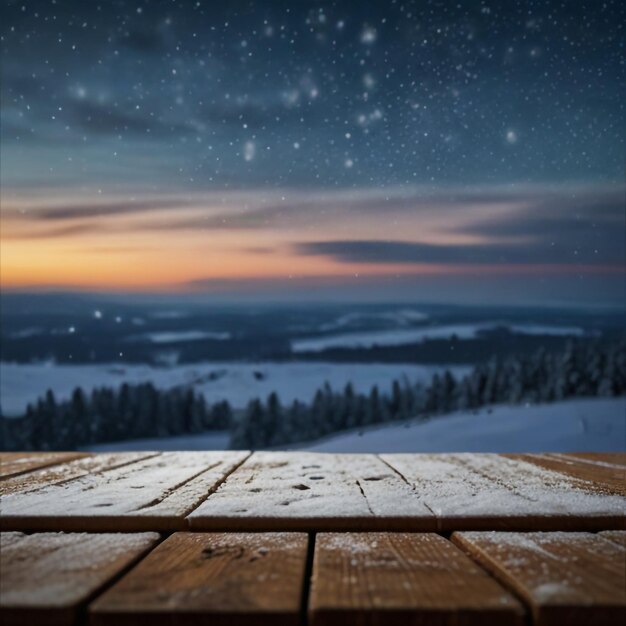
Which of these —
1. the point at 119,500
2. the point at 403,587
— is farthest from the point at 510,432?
the point at 403,587

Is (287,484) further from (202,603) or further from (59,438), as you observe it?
(59,438)

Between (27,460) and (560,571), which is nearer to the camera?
(560,571)

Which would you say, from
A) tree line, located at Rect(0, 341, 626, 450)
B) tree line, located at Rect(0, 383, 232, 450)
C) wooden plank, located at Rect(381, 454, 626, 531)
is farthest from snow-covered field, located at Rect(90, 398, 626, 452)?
wooden plank, located at Rect(381, 454, 626, 531)

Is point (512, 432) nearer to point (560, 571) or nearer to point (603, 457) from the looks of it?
point (603, 457)

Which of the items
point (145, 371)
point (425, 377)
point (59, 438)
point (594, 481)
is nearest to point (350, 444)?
point (425, 377)

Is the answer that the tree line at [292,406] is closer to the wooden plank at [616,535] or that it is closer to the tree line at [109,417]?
the tree line at [109,417]

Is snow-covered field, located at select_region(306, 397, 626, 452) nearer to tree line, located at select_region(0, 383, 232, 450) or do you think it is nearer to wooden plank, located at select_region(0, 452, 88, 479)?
tree line, located at select_region(0, 383, 232, 450)
